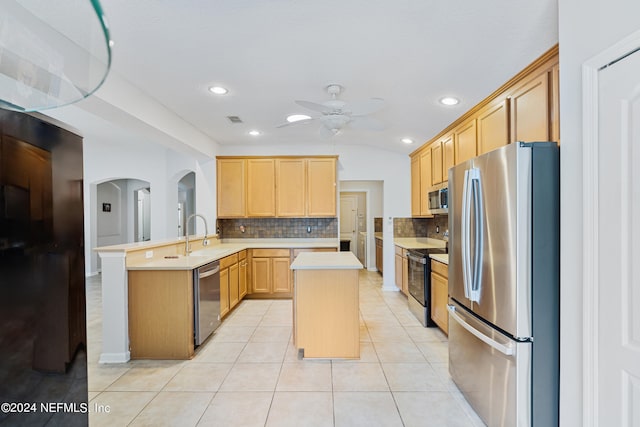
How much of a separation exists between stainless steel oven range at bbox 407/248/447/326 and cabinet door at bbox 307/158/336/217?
1581 mm

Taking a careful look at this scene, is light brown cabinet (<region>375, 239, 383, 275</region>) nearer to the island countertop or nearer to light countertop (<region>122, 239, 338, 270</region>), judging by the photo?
light countertop (<region>122, 239, 338, 270</region>)

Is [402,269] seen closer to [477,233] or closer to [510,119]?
[510,119]

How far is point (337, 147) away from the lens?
551 cm

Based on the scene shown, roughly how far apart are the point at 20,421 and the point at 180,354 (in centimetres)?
227

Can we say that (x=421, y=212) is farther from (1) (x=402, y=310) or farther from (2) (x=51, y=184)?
(2) (x=51, y=184)

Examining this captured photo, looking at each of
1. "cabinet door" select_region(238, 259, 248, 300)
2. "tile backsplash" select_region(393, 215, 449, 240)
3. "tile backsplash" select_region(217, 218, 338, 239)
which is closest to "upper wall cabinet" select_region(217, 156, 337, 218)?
"tile backsplash" select_region(217, 218, 338, 239)

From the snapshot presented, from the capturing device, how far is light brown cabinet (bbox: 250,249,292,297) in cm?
493

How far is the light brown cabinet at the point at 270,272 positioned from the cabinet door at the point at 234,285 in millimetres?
464

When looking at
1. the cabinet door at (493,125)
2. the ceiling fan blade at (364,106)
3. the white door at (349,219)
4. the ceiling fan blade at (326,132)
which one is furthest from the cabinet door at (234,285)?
the white door at (349,219)

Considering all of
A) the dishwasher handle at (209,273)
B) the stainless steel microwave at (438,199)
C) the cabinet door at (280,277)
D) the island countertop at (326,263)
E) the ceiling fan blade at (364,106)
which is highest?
the ceiling fan blade at (364,106)

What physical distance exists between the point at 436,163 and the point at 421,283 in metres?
1.67

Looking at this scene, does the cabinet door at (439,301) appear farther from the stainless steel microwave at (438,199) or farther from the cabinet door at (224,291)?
the cabinet door at (224,291)

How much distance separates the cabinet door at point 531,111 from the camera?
217 centimetres
